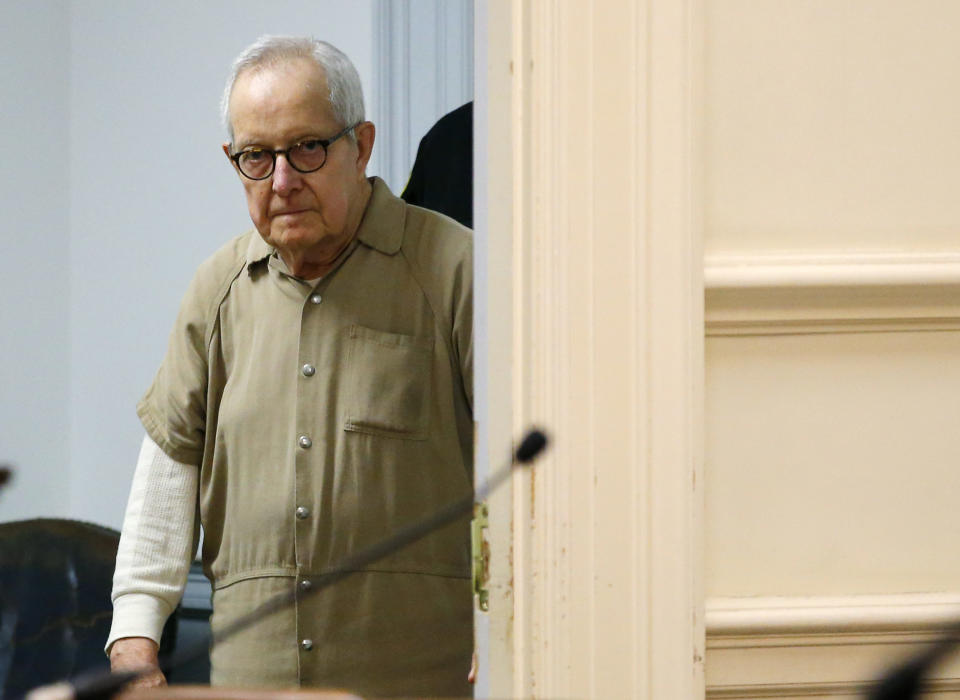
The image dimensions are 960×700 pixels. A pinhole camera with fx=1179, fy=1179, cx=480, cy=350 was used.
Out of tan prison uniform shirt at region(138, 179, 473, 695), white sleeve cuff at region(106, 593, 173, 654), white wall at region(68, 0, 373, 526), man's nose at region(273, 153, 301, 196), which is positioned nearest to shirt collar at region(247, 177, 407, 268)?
tan prison uniform shirt at region(138, 179, 473, 695)

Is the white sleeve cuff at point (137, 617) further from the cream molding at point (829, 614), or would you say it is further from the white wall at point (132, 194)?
the white wall at point (132, 194)

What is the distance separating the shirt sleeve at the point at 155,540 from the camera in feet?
5.14

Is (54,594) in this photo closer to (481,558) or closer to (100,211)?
(100,211)

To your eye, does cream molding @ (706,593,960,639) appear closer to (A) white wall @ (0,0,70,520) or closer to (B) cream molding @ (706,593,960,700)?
(B) cream molding @ (706,593,960,700)

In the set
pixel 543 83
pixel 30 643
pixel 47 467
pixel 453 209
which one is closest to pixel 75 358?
pixel 47 467

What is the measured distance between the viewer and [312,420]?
1.50 m

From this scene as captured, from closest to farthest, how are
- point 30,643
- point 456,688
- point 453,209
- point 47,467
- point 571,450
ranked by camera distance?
point 571,450, point 456,688, point 453,209, point 30,643, point 47,467

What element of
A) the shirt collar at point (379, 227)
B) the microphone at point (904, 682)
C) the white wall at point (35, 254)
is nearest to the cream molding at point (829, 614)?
the microphone at point (904, 682)

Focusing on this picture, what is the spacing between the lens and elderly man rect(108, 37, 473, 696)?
147cm

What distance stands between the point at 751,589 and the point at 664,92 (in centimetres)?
37

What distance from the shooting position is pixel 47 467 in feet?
9.33

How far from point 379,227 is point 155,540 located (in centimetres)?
52

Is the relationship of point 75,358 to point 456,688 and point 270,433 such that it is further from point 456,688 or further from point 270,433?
point 456,688

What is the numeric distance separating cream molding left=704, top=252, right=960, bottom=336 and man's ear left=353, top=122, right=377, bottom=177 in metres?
0.86
